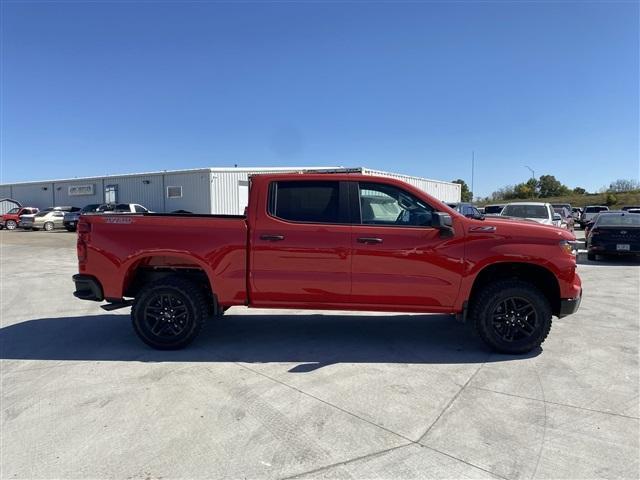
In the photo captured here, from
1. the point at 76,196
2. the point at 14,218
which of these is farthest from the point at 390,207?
the point at 76,196

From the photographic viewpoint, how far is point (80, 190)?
39.3 m

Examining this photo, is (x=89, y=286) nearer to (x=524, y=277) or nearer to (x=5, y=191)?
(x=524, y=277)

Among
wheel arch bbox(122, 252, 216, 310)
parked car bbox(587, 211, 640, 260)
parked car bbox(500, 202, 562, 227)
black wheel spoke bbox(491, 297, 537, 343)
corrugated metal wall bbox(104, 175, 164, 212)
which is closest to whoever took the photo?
black wheel spoke bbox(491, 297, 537, 343)

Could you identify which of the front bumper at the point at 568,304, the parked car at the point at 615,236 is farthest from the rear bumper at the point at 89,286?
the parked car at the point at 615,236

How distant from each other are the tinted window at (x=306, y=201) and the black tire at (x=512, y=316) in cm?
191

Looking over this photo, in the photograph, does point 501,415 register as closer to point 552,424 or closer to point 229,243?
point 552,424

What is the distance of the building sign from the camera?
38.6 m

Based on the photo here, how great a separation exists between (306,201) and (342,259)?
31.8 inches

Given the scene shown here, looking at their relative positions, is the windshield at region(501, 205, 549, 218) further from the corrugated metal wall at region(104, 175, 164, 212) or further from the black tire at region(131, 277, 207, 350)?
the corrugated metal wall at region(104, 175, 164, 212)

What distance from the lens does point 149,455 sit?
10.2 ft

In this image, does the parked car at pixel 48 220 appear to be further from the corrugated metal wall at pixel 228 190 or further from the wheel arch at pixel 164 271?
the wheel arch at pixel 164 271

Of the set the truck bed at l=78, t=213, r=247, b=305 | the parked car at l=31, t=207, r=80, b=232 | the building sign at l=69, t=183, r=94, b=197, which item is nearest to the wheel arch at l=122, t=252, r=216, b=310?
the truck bed at l=78, t=213, r=247, b=305

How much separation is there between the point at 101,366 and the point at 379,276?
315cm

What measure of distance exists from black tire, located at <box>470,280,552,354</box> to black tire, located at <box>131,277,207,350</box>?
3213 millimetres
